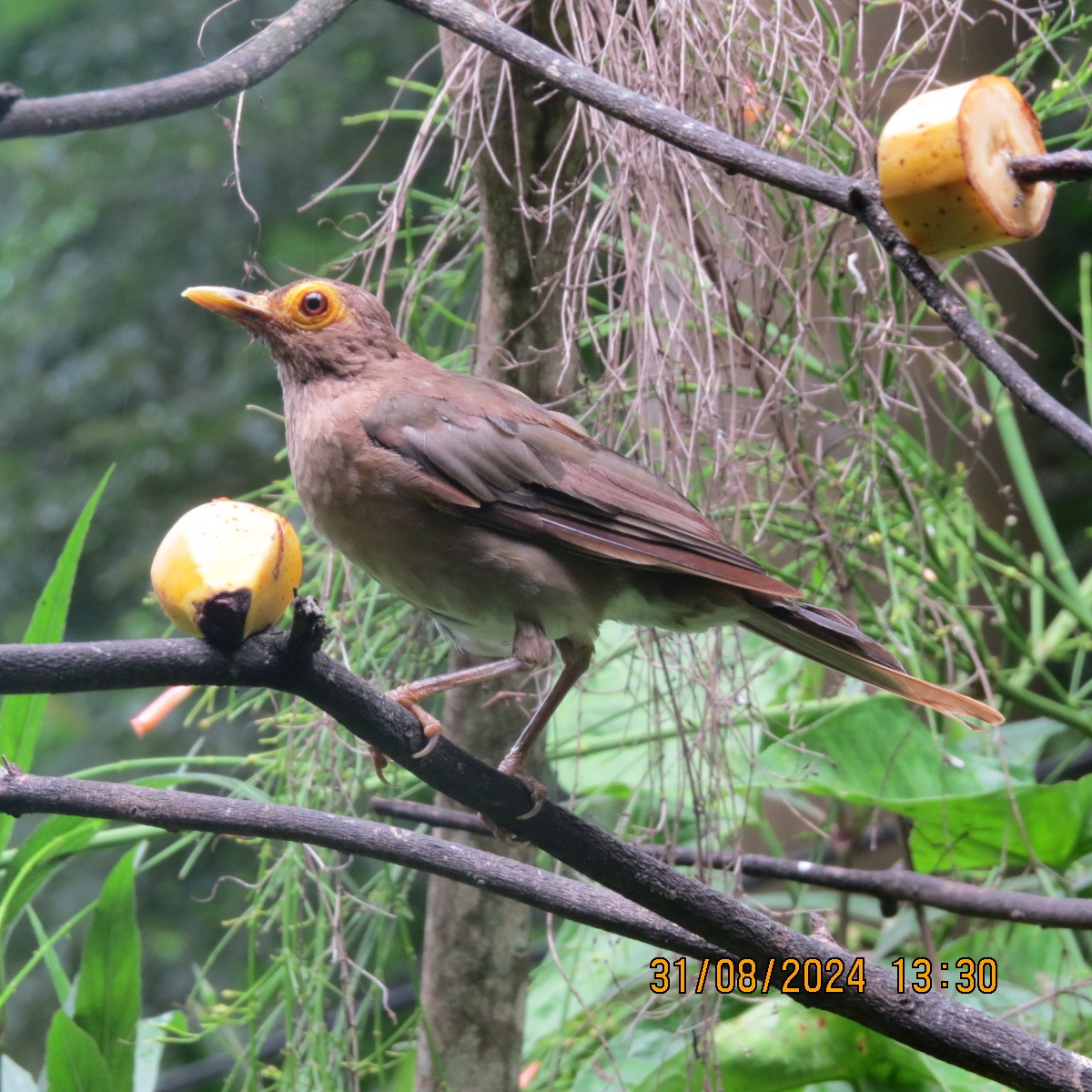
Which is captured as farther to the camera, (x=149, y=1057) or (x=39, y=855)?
(x=149, y=1057)

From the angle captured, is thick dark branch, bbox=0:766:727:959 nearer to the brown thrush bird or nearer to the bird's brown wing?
the brown thrush bird

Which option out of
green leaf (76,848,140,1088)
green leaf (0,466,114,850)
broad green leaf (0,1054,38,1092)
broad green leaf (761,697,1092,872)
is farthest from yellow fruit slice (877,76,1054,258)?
broad green leaf (0,1054,38,1092)

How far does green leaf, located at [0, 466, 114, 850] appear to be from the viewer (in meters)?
1.87

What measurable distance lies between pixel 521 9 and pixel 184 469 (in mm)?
2735

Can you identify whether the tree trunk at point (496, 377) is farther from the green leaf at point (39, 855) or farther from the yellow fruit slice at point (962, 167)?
the yellow fruit slice at point (962, 167)

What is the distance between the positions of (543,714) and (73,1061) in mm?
959

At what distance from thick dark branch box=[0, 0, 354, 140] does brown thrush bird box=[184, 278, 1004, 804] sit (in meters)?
0.40

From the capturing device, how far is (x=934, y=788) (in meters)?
2.41

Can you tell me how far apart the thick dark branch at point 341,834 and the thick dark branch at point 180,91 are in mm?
642

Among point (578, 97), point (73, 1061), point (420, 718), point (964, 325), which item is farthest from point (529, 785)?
point (73, 1061)

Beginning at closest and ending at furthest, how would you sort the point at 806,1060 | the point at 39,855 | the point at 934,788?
the point at 39,855 → the point at 806,1060 → the point at 934,788

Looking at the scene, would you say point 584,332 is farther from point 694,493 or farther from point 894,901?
point 894,901

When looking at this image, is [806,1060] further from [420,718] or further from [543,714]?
[420,718]

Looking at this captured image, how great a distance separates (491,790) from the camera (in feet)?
4.56
